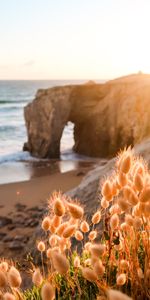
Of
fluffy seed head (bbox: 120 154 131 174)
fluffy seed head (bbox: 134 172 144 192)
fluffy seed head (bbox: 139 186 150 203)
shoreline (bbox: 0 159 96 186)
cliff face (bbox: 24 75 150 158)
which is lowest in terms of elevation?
shoreline (bbox: 0 159 96 186)

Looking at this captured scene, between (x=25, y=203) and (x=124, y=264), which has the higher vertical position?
(x=124, y=264)

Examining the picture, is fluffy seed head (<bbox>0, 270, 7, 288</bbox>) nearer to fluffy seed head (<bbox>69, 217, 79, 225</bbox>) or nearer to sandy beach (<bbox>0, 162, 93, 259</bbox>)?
fluffy seed head (<bbox>69, 217, 79, 225</bbox>)

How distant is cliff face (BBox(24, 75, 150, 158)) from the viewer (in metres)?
22.2

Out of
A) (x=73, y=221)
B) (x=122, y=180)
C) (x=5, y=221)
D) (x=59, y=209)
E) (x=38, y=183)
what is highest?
(x=122, y=180)

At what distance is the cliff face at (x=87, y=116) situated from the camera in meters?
22.2

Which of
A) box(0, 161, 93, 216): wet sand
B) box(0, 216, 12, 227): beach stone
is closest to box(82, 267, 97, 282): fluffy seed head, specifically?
box(0, 216, 12, 227): beach stone

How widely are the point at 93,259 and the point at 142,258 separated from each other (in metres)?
0.89

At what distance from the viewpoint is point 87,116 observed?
24.8 meters

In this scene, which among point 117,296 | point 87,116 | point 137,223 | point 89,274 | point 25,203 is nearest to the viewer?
point 117,296

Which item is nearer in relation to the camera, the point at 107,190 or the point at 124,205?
the point at 124,205

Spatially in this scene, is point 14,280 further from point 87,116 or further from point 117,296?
point 87,116

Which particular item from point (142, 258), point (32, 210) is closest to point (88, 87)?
point (32, 210)

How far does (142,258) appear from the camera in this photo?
2586mm

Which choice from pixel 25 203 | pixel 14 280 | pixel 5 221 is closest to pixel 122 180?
pixel 14 280
